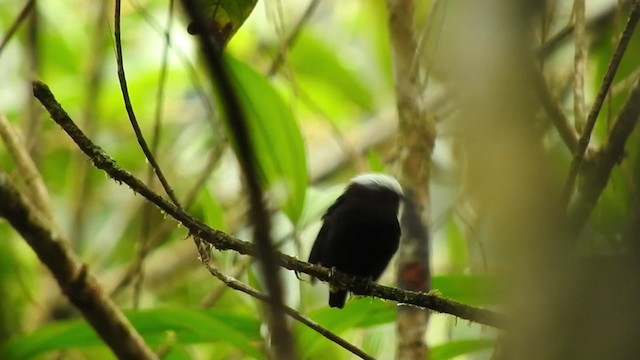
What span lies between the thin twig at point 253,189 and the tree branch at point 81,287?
993mm

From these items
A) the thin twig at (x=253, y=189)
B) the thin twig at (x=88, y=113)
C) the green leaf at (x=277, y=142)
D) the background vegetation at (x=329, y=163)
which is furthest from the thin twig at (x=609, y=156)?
the thin twig at (x=88, y=113)

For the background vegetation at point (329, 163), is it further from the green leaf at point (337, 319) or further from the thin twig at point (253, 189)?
the thin twig at point (253, 189)

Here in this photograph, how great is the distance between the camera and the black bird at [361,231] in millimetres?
2240

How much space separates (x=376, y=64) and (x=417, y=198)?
5.61ft

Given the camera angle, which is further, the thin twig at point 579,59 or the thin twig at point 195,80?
the thin twig at point 579,59

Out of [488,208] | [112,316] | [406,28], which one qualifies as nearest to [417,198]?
[406,28]

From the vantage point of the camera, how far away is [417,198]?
208 centimetres

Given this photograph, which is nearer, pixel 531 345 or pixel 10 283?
pixel 531 345

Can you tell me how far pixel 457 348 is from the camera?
1839 millimetres

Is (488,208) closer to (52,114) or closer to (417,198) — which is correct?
(52,114)

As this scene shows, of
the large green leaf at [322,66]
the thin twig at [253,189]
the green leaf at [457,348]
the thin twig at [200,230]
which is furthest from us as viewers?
the large green leaf at [322,66]

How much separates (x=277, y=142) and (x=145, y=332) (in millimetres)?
476

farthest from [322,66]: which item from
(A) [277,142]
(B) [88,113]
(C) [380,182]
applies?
(A) [277,142]

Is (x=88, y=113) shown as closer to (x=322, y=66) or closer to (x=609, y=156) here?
(x=322, y=66)
